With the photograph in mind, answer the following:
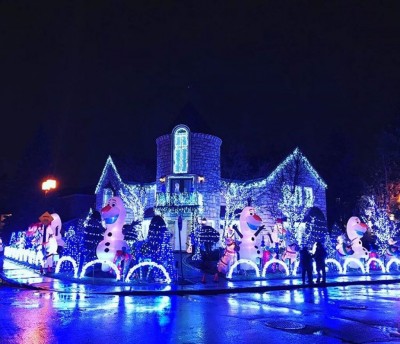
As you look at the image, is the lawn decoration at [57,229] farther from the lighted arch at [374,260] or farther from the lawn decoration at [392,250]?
the lawn decoration at [392,250]

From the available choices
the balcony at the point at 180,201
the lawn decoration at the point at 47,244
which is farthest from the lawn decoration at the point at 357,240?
the lawn decoration at the point at 47,244

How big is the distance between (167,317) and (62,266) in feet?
47.7

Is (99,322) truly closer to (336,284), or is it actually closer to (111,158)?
(336,284)

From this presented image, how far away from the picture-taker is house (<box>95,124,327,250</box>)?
107 ft

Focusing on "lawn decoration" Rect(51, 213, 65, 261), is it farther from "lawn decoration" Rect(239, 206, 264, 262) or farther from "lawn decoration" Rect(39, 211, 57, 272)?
"lawn decoration" Rect(239, 206, 264, 262)

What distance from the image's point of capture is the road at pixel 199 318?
744cm

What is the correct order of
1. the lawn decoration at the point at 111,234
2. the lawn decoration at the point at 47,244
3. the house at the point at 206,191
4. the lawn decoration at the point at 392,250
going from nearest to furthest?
the lawn decoration at the point at 111,234 < the lawn decoration at the point at 47,244 < the lawn decoration at the point at 392,250 < the house at the point at 206,191

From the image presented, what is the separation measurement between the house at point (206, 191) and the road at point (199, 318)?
61.5 feet

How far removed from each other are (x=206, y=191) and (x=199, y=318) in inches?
937

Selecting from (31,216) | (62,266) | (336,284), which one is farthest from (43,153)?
(336,284)

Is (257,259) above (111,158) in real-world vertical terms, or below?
below

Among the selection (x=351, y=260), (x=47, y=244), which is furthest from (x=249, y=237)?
(x=47, y=244)

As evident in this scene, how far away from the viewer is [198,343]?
22.9ft

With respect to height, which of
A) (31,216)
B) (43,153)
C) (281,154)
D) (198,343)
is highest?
(43,153)
